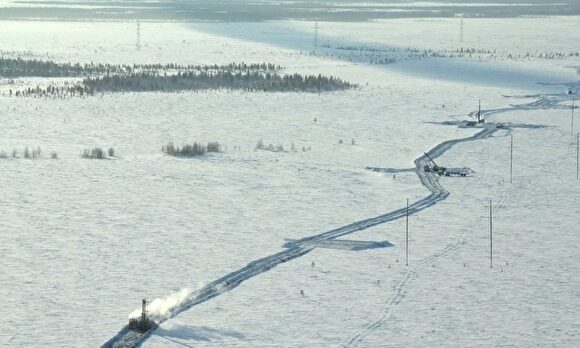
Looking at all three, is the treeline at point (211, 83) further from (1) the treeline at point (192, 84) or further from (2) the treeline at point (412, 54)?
(2) the treeline at point (412, 54)

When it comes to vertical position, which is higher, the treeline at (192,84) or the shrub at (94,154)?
the treeline at (192,84)

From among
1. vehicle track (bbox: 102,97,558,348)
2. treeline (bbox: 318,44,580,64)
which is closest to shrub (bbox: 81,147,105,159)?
vehicle track (bbox: 102,97,558,348)

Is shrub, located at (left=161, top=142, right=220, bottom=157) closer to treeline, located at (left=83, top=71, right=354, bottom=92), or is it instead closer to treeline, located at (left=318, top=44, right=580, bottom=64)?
treeline, located at (left=83, top=71, right=354, bottom=92)

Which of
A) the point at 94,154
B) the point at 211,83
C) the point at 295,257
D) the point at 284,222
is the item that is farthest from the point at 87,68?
the point at 295,257

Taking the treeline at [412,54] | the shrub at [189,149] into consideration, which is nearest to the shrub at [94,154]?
the shrub at [189,149]

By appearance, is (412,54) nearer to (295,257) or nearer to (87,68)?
(87,68)

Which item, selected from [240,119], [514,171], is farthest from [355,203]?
[240,119]
